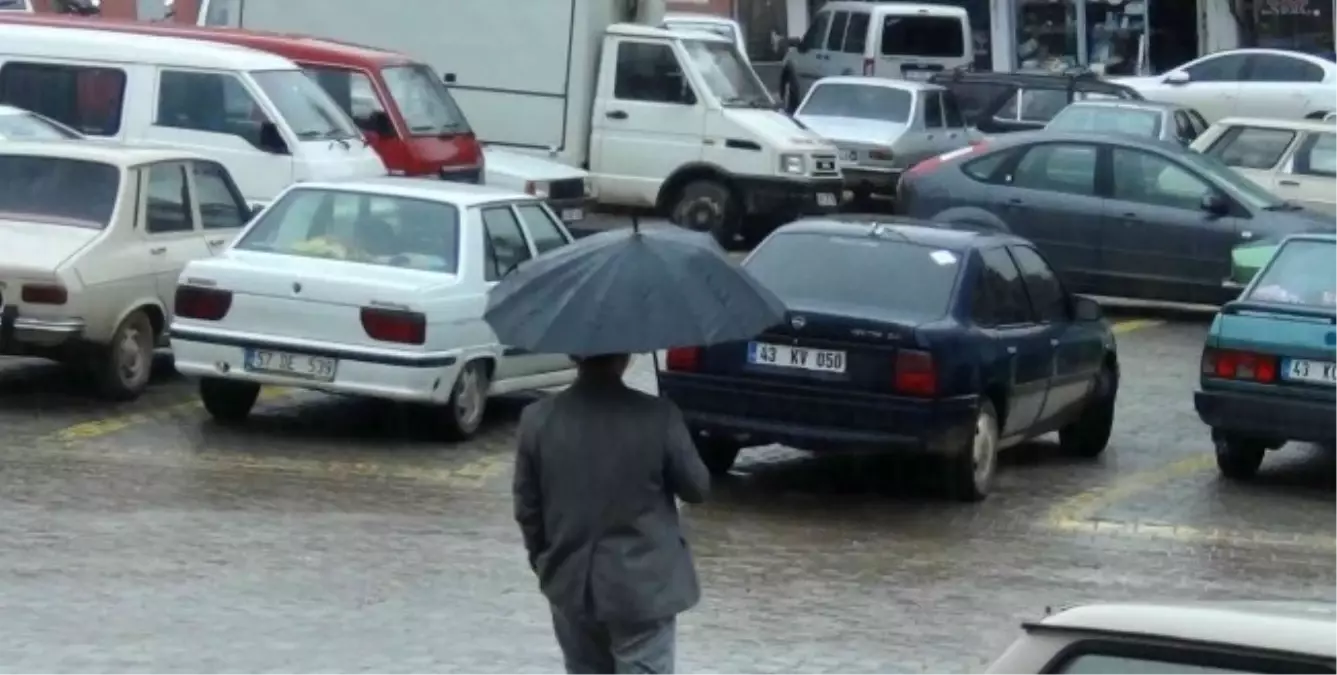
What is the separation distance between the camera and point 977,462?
13227mm

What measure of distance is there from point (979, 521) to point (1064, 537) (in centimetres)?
48

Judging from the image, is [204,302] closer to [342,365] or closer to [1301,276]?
[342,365]

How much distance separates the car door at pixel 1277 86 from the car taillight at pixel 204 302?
2283 centimetres

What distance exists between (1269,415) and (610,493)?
759 centimetres

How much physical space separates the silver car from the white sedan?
14.5 metres

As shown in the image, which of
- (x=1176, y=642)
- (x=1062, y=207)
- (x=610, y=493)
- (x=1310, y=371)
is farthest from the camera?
(x=1062, y=207)

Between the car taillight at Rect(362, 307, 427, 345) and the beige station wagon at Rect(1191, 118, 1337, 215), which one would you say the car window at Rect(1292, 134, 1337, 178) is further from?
the car taillight at Rect(362, 307, 427, 345)

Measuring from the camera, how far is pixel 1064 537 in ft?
41.6

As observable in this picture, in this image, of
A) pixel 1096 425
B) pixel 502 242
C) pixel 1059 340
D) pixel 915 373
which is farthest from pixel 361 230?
pixel 1096 425

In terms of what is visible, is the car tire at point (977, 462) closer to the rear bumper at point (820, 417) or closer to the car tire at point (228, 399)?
the rear bumper at point (820, 417)

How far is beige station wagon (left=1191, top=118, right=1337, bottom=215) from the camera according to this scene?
24109mm

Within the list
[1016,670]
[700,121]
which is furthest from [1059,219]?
[1016,670]

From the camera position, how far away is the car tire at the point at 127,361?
1492cm

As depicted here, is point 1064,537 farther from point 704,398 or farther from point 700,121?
point 700,121
